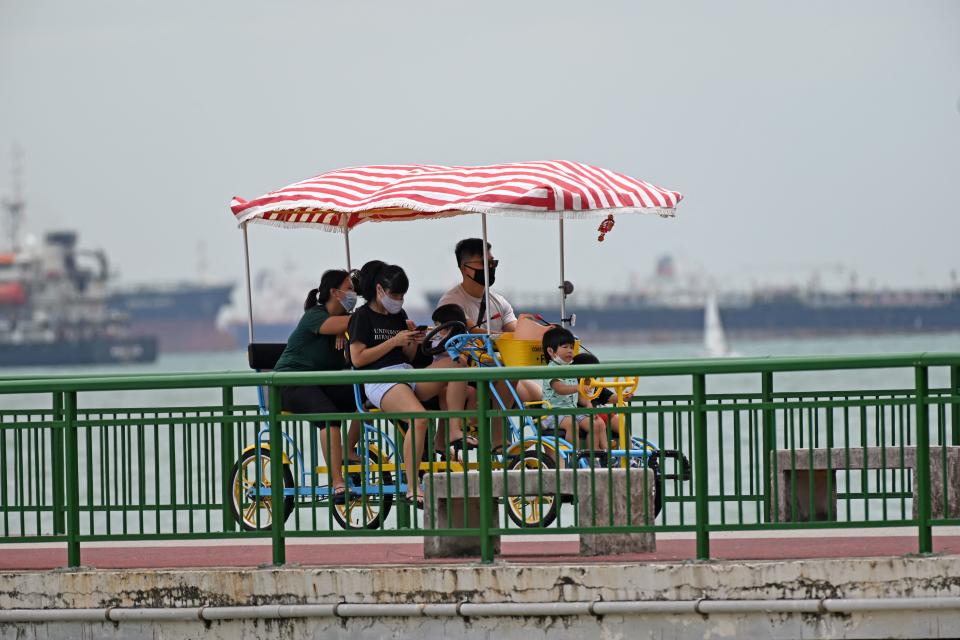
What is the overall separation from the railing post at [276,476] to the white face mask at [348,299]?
7.50 feet

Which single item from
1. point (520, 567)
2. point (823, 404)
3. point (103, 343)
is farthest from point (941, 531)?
point (103, 343)

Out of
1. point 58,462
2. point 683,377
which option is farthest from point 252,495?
point 683,377

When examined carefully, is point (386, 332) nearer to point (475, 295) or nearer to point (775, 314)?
point (475, 295)

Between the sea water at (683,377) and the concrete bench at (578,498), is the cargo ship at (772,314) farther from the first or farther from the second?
the concrete bench at (578,498)

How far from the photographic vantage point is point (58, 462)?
7.93m

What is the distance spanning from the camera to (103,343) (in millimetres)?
149500

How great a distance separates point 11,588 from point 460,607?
2.19 metres

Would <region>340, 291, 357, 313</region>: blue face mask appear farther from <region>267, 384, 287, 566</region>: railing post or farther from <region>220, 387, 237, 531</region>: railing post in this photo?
<region>267, 384, 287, 566</region>: railing post

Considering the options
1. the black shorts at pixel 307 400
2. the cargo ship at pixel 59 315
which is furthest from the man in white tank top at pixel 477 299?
the cargo ship at pixel 59 315

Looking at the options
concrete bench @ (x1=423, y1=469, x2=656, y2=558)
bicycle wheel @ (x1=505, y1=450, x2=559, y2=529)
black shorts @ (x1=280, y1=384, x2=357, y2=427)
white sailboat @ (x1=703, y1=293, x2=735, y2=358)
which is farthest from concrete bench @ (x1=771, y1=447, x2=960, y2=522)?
white sailboat @ (x1=703, y1=293, x2=735, y2=358)

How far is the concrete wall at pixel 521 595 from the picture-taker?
698 cm

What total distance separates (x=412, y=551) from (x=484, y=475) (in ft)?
3.86

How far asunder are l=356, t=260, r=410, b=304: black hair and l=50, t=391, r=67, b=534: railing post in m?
2.00

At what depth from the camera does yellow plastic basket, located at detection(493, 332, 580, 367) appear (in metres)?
9.57
